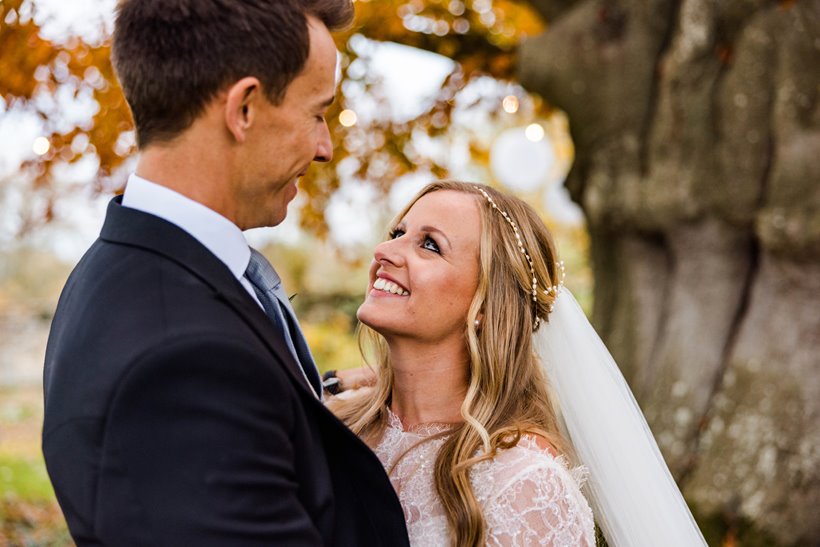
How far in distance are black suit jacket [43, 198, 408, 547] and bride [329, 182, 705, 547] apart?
99 cm

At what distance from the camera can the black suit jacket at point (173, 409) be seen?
1521 mm

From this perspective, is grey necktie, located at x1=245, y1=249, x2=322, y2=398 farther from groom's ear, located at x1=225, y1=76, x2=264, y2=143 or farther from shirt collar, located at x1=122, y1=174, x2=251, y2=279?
groom's ear, located at x1=225, y1=76, x2=264, y2=143

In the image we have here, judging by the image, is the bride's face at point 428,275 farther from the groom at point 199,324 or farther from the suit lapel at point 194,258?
the suit lapel at point 194,258

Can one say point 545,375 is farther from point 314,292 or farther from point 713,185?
point 314,292

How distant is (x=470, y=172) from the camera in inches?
963

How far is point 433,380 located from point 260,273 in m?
0.98

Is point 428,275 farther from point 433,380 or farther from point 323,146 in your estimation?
point 323,146

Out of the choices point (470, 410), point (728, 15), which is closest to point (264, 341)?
point (470, 410)

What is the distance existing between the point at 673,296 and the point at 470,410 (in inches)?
135

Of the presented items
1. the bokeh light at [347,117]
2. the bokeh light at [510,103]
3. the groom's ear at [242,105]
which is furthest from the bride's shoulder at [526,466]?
the bokeh light at [510,103]

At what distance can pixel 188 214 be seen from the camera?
1779mm

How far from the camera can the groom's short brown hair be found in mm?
1706

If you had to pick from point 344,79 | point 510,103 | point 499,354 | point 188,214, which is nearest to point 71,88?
point 344,79

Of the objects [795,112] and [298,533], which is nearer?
[298,533]
